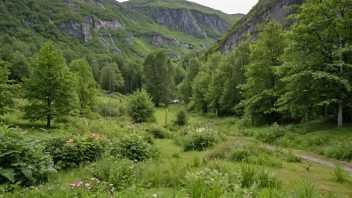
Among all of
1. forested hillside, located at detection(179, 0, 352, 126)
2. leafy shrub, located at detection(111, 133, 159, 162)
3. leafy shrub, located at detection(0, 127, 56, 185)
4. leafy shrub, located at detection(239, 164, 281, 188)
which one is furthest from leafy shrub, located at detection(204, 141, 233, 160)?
forested hillside, located at detection(179, 0, 352, 126)

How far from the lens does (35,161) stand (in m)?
6.57

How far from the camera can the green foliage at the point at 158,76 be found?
206 ft

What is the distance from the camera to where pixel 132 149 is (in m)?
10.5

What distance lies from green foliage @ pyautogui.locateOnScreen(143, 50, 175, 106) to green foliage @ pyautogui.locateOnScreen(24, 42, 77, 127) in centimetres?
3928

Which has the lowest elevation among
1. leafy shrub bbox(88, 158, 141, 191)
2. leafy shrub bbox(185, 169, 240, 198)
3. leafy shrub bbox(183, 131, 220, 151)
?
leafy shrub bbox(183, 131, 220, 151)

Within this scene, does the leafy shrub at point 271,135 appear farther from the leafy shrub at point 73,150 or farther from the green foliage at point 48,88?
the green foliage at point 48,88

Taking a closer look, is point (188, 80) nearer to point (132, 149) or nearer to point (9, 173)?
point (132, 149)

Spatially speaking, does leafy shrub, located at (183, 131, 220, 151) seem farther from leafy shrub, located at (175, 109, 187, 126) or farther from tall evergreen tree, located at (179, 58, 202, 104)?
tall evergreen tree, located at (179, 58, 202, 104)

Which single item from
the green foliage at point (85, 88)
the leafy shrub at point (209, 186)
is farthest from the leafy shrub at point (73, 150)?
the green foliage at point (85, 88)

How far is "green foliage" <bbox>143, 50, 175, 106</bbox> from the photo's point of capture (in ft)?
206

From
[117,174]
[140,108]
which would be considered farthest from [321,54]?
[140,108]

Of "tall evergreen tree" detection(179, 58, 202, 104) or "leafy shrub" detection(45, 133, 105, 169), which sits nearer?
"leafy shrub" detection(45, 133, 105, 169)

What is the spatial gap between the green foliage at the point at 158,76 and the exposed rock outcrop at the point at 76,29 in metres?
144

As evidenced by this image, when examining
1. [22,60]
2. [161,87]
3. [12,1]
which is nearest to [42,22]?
[12,1]
